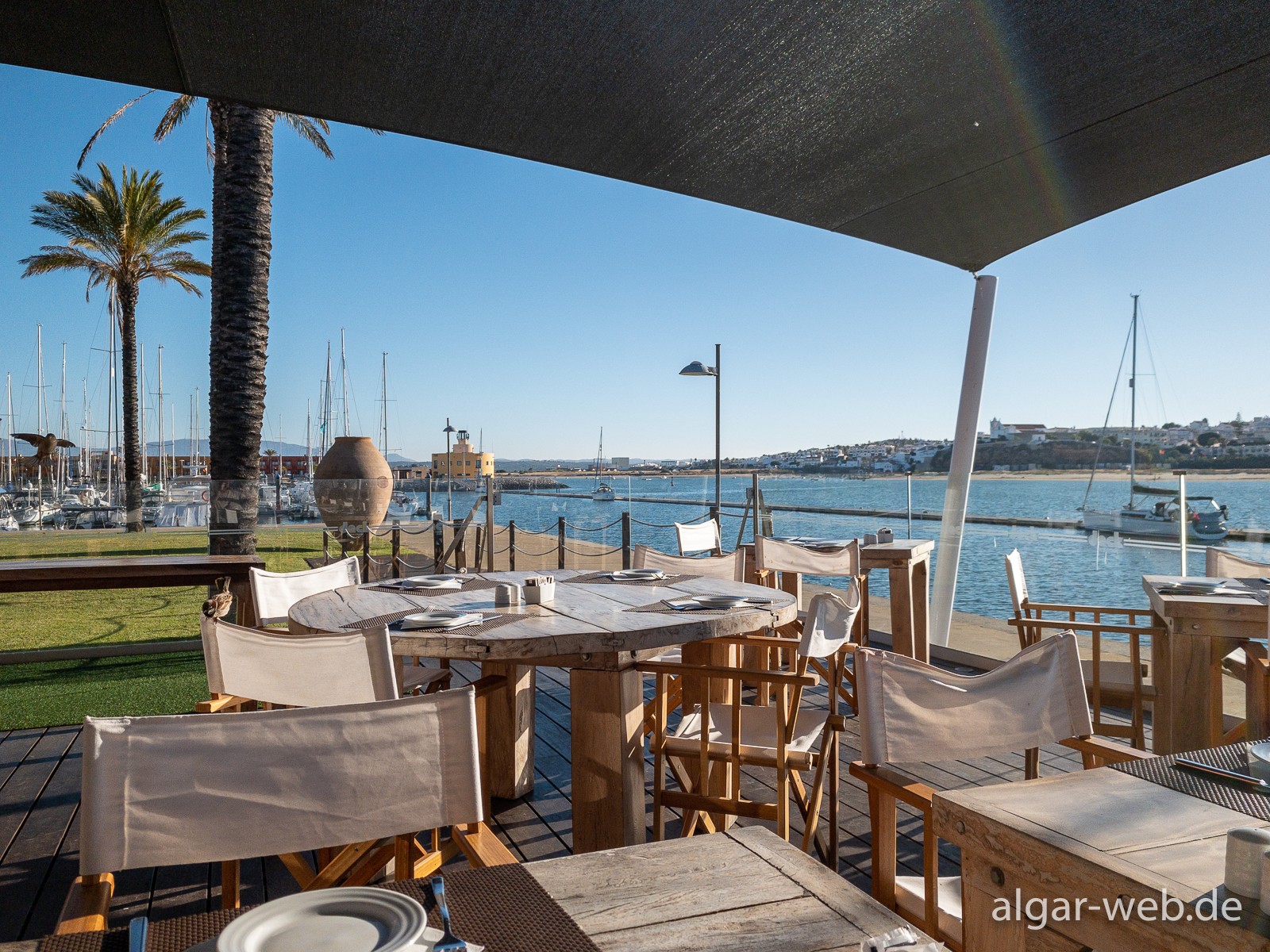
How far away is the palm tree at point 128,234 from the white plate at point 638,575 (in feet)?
37.7

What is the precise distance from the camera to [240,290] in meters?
5.76

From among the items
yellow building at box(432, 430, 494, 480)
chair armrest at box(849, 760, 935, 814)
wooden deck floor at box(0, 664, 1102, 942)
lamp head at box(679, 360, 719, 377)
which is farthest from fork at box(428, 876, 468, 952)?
lamp head at box(679, 360, 719, 377)

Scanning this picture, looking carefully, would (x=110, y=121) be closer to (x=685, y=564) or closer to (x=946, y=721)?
(x=685, y=564)

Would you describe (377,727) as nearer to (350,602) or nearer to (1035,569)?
(350,602)

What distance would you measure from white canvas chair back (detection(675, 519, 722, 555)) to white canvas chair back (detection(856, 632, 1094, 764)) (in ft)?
10.1

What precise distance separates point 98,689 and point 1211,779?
532 centimetres

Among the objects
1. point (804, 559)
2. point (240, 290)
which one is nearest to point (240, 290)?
point (240, 290)

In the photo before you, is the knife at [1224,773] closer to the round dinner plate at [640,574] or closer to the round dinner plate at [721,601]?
the round dinner plate at [721,601]

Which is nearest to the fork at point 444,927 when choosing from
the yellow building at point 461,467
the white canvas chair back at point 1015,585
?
the white canvas chair back at point 1015,585

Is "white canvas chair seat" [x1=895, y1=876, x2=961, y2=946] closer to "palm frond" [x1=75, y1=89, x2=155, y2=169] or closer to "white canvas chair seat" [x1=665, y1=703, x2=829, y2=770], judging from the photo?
"white canvas chair seat" [x1=665, y1=703, x2=829, y2=770]

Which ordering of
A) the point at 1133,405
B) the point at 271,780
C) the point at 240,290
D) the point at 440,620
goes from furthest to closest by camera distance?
1. the point at 240,290
2. the point at 1133,405
3. the point at 440,620
4. the point at 271,780

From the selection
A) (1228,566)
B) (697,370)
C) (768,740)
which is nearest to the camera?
(768,740)

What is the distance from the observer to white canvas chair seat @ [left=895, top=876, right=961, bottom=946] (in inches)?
54.9

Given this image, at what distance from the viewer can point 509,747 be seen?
3088mm
